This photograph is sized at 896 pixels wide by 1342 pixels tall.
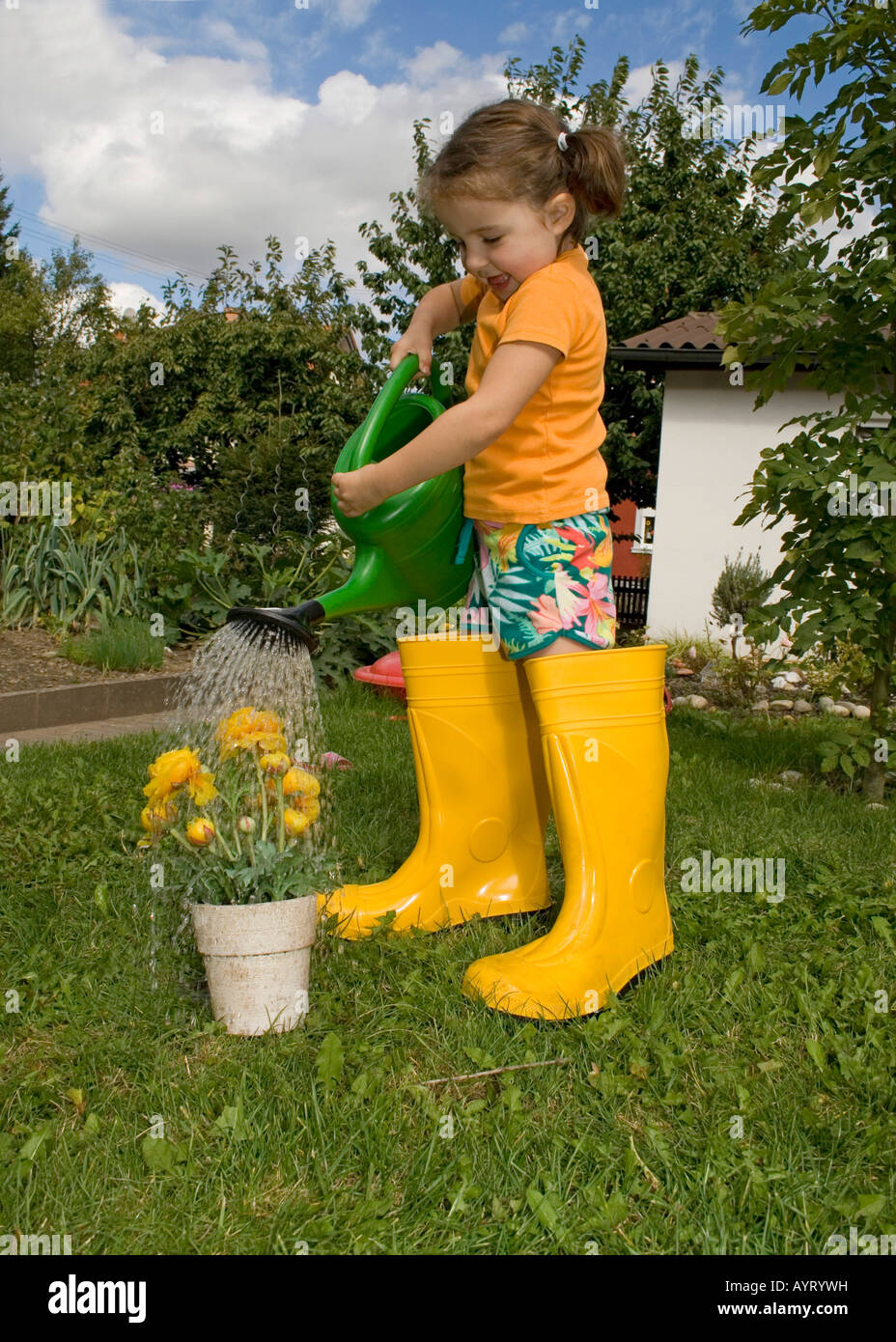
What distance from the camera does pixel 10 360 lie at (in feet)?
93.9

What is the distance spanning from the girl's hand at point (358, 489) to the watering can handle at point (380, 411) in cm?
3

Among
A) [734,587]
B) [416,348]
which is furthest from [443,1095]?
[734,587]

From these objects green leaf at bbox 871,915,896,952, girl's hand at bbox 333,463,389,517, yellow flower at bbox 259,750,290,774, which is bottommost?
green leaf at bbox 871,915,896,952

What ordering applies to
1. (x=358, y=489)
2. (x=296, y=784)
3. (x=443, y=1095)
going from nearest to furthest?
(x=443, y=1095)
(x=358, y=489)
(x=296, y=784)

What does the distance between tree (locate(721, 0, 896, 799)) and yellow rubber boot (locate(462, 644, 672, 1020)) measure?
1690mm

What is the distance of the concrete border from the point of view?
5.07 metres

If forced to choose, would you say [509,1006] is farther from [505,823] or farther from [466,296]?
[466,296]

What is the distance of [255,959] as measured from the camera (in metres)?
1.85

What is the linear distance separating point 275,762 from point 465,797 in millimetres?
487

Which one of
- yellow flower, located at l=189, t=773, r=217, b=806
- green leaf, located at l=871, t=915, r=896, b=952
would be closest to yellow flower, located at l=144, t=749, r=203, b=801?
yellow flower, located at l=189, t=773, r=217, b=806

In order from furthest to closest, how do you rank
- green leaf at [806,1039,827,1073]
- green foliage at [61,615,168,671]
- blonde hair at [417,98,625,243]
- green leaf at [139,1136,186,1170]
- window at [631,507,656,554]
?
window at [631,507,656,554], green foliage at [61,615,168,671], blonde hair at [417,98,625,243], green leaf at [806,1039,827,1073], green leaf at [139,1136,186,1170]

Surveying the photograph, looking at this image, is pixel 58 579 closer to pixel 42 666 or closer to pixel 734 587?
pixel 42 666

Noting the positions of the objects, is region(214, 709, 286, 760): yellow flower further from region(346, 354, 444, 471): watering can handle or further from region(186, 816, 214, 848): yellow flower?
region(346, 354, 444, 471): watering can handle

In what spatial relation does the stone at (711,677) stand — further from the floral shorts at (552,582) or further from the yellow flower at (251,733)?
the yellow flower at (251,733)
